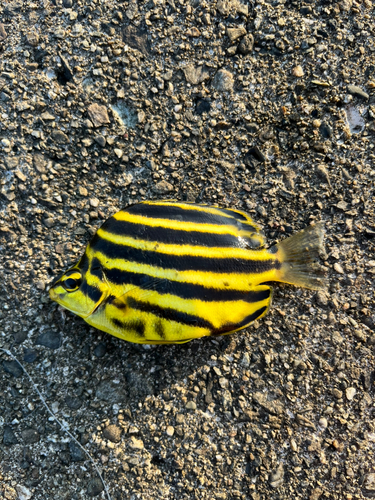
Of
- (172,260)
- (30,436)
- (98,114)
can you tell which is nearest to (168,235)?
(172,260)

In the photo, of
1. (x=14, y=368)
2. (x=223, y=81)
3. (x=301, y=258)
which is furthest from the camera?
(x=223, y=81)

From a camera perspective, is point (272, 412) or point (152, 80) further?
point (152, 80)

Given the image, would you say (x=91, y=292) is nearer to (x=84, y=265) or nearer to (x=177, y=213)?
(x=84, y=265)

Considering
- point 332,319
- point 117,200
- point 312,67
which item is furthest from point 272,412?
point 312,67

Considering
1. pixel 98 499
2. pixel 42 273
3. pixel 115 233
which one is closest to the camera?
pixel 115 233

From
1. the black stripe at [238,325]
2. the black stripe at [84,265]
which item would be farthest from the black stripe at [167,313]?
the black stripe at [84,265]

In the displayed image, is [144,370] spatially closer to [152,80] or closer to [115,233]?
[115,233]

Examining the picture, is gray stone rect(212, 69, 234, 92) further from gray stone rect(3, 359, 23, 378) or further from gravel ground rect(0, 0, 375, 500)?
gray stone rect(3, 359, 23, 378)
